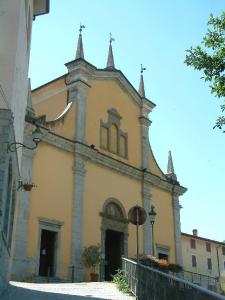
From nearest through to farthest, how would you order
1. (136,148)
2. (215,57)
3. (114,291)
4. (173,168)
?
(215,57)
(114,291)
(136,148)
(173,168)

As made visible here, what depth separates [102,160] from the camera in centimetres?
2412

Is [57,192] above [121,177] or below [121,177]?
below

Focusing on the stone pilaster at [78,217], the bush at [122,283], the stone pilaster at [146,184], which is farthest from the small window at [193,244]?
the bush at [122,283]

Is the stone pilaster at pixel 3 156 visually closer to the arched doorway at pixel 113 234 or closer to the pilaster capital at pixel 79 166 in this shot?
the pilaster capital at pixel 79 166

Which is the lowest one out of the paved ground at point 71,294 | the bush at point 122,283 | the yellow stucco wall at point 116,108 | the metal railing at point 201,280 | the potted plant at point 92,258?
the paved ground at point 71,294

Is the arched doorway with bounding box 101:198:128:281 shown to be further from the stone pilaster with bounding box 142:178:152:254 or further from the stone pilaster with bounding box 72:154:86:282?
the stone pilaster with bounding box 72:154:86:282

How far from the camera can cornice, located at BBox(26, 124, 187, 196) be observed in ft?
71.0

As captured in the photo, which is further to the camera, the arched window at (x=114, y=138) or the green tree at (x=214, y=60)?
the arched window at (x=114, y=138)

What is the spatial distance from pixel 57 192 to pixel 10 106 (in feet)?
35.6

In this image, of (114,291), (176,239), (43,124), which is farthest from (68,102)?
(114,291)

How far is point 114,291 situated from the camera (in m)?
13.5

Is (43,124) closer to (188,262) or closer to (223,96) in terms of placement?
(223,96)

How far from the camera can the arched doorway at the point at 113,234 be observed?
2356 cm

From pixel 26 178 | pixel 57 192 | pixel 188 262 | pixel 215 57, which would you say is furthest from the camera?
pixel 188 262
